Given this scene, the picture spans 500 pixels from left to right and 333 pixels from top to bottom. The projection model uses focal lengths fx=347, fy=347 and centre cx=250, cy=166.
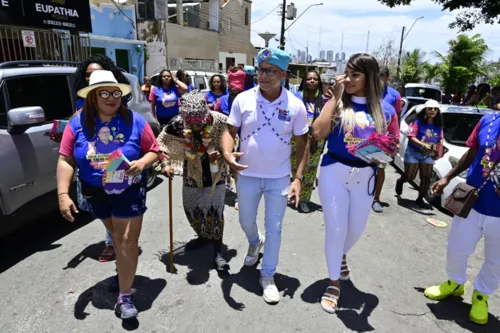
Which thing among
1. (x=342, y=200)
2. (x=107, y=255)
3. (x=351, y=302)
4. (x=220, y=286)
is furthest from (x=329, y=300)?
(x=107, y=255)

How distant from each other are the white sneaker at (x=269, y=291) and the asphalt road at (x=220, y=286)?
0.18 ft

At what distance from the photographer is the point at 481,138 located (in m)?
2.64

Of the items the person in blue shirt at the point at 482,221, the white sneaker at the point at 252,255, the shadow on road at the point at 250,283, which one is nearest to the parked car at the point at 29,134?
the shadow on road at the point at 250,283

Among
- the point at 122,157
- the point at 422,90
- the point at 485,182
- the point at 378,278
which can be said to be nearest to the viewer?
the point at 122,157

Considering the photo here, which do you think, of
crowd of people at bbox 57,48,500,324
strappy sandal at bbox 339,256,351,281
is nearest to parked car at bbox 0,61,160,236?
crowd of people at bbox 57,48,500,324

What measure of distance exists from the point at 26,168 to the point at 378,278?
359 cm

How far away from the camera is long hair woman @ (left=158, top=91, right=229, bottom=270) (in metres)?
3.06

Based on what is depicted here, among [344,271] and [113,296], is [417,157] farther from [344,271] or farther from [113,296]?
[113,296]

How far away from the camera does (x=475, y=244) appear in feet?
8.87

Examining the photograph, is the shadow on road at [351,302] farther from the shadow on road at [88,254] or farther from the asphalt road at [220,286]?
the shadow on road at [88,254]

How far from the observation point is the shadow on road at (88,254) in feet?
11.4

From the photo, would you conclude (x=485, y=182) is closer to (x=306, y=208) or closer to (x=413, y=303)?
(x=413, y=303)

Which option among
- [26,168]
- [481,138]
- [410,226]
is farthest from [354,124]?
[26,168]

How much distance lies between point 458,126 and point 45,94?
6281 mm
